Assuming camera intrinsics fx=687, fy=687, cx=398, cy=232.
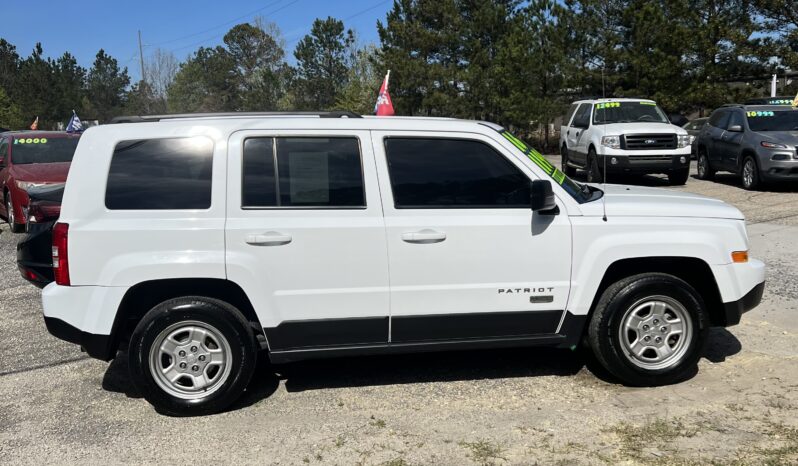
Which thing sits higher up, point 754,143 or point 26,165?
point 26,165

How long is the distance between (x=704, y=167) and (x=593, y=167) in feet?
10.4

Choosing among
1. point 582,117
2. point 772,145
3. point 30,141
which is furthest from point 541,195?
point 582,117

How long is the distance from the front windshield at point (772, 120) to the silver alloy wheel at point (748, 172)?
2.36ft

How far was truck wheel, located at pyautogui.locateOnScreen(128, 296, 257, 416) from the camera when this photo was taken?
4234mm

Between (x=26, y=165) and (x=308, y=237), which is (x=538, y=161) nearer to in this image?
(x=308, y=237)

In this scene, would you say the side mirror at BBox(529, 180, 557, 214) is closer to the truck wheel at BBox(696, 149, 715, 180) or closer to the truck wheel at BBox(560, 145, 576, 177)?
the truck wheel at BBox(696, 149, 715, 180)

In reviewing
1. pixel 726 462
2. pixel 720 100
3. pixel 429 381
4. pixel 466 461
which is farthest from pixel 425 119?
pixel 720 100

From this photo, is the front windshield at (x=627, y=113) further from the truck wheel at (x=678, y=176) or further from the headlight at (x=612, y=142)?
the truck wheel at (x=678, y=176)

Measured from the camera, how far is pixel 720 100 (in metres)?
25.9

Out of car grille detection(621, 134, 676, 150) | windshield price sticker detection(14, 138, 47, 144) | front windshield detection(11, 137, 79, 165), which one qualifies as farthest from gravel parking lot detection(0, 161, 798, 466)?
car grille detection(621, 134, 676, 150)

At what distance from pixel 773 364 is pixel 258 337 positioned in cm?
369

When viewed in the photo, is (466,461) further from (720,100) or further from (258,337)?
(720,100)

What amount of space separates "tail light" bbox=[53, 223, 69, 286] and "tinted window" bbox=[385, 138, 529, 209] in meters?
2.02

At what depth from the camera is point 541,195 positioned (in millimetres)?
4262
